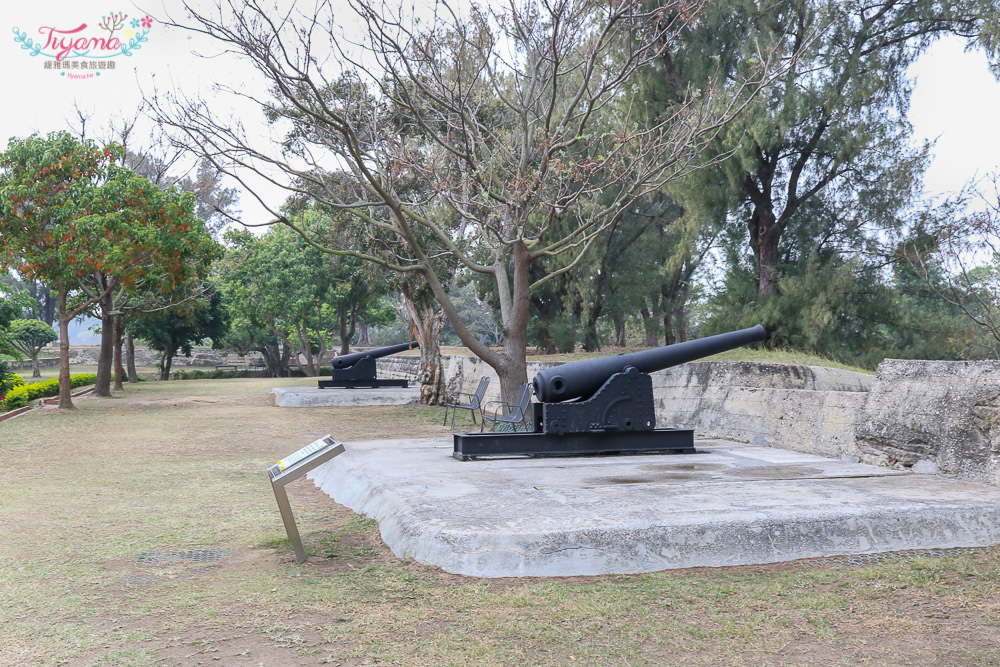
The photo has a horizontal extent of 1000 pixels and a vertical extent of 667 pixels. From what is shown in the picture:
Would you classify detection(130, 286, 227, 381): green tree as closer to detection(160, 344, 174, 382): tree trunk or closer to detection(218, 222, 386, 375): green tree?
detection(160, 344, 174, 382): tree trunk

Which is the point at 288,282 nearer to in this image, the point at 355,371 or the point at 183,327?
the point at 183,327

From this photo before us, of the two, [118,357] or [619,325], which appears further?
[619,325]

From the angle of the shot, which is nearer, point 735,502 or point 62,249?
point 735,502

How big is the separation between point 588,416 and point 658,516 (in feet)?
9.51

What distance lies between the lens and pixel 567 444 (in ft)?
25.1

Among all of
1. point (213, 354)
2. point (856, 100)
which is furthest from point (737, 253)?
point (213, 354)

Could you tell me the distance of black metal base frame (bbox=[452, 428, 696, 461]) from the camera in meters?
7.52

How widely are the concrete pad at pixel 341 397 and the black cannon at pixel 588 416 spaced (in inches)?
448

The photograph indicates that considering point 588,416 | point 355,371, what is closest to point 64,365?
point 355,371

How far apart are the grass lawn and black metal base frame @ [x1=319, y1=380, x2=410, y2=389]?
13.9 meters

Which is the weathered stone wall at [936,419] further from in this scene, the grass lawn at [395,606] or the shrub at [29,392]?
the shrub at [29,392]

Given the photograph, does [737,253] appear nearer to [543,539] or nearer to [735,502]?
[735,502]

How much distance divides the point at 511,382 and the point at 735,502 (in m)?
6.04

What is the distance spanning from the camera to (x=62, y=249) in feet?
49.5
